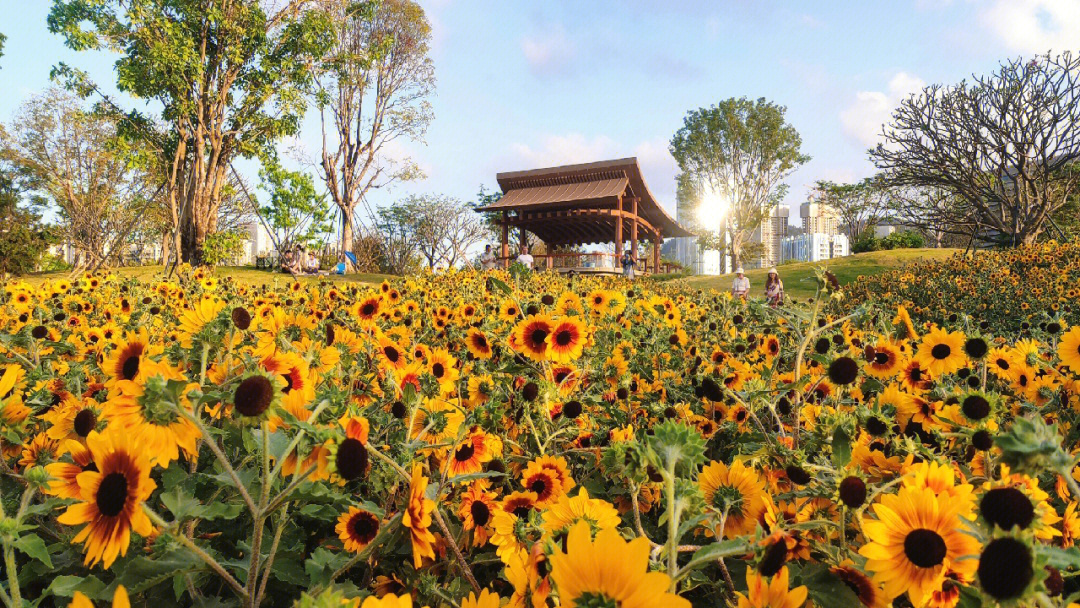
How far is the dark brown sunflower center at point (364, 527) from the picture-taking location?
1033mm

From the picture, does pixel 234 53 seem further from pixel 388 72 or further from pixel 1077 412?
pixel 1077 412

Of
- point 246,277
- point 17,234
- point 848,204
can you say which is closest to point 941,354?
point 246,277

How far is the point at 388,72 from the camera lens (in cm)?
2719

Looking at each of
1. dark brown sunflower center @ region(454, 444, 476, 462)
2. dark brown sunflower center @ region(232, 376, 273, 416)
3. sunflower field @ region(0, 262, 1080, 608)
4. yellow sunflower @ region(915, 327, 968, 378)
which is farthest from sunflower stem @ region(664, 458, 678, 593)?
yellow sunflower @ region(915, 327, 968, 378)

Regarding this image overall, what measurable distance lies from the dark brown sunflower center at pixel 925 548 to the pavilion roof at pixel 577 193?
2161 cm

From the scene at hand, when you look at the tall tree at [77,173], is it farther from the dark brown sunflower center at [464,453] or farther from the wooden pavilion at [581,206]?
the dark brown sunflower center at [464,453]

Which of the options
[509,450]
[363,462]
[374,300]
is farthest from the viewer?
[374,300]

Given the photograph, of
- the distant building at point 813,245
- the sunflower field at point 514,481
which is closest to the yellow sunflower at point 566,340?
the sunflower field at point 514,481

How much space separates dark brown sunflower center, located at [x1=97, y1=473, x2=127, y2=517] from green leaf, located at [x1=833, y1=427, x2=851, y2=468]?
1051 mm

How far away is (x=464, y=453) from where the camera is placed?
128 centimetres

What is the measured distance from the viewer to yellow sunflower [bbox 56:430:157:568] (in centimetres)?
70

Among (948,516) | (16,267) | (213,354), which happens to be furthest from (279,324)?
(16,267)

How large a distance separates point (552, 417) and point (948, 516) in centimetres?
108

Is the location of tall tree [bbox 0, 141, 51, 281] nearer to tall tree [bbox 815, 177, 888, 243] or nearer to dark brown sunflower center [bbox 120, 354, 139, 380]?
dark brown sunflower center [bbox 120, 354, 139, 380]
